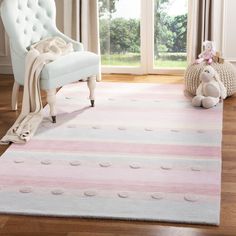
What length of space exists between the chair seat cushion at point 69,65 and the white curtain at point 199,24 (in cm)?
124

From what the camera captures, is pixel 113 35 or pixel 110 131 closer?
pixel 110 131

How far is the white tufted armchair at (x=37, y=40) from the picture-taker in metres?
4.11

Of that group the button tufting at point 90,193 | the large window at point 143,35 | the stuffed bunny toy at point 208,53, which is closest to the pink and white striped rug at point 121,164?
the button tufting at point 90,193

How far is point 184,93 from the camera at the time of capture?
497 cm

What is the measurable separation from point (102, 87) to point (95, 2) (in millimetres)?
865

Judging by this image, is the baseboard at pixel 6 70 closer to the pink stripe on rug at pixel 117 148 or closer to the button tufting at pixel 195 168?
the pink stripe on rug at pixel 117 148

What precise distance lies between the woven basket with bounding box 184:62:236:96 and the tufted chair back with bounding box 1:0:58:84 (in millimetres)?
1187

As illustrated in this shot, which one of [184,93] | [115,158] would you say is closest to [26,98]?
[115,158]

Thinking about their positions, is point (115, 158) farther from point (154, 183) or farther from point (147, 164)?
point (154, 183)

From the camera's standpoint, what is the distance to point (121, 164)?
3320 mm

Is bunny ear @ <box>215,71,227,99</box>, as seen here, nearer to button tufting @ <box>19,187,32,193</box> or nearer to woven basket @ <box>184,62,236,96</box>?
woven basket @ <box>184,62,236,96</box>

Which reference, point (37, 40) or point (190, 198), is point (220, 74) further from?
point (190, 198)

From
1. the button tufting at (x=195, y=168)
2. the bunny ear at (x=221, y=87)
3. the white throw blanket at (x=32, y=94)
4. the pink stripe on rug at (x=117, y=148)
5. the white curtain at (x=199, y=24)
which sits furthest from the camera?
the white curtain at (x=199, y=24)

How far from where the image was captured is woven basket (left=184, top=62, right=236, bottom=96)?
4762mm
